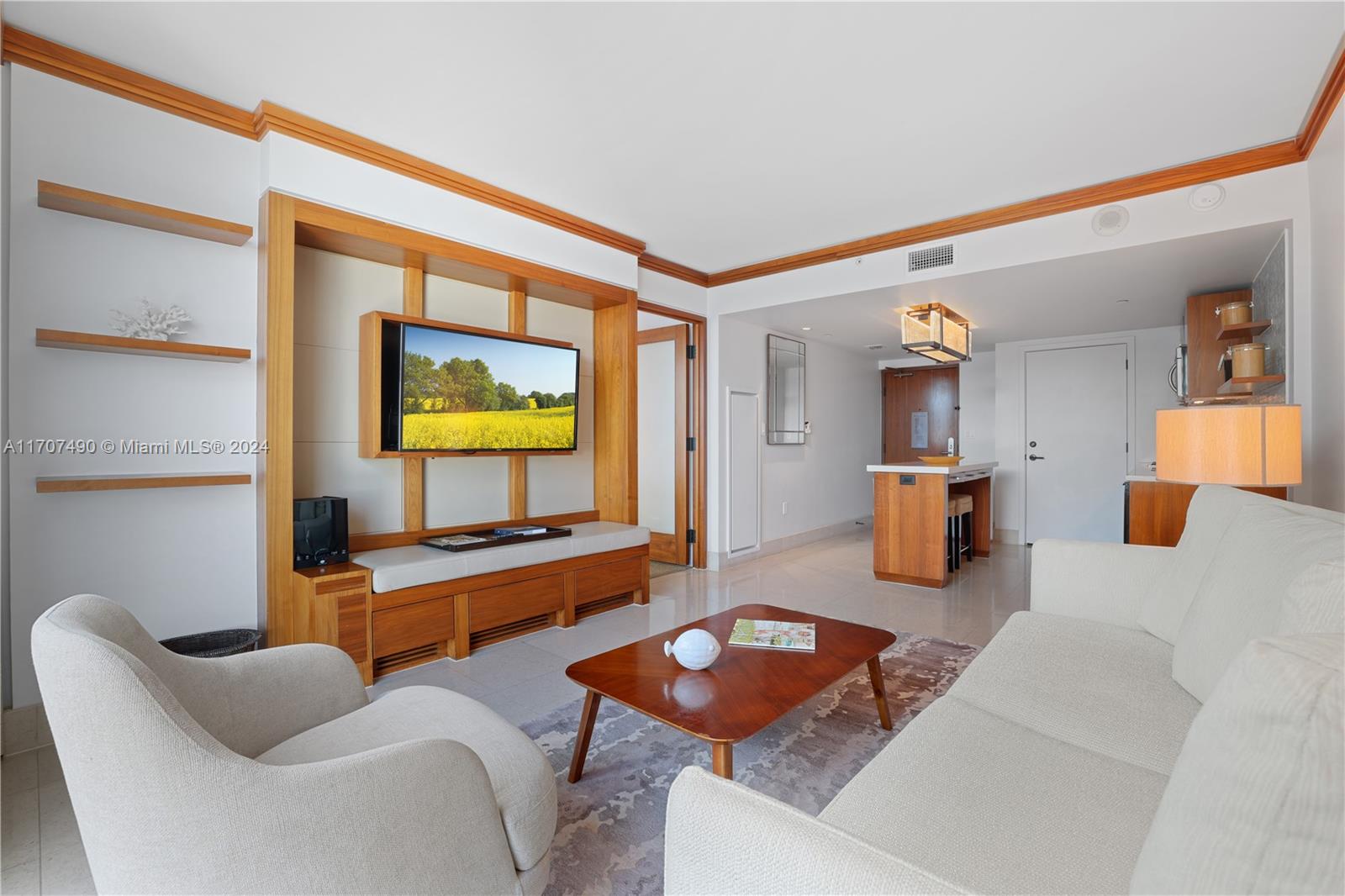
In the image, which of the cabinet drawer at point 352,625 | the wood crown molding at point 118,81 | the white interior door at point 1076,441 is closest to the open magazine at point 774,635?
the cabinet drawer at point 352,625

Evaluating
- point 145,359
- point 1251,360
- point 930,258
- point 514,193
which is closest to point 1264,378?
point 1251,360

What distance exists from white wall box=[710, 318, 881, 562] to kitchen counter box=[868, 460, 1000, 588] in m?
1.32

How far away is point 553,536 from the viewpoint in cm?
363

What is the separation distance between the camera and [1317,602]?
743mm

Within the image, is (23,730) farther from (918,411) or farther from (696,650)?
(918,411)

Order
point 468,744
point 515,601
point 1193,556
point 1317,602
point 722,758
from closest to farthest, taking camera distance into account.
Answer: point 1317,602 < point 468,744 < point 722,758 < point 1193,556 < point 515,601

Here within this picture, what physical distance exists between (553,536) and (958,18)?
3.05 meters

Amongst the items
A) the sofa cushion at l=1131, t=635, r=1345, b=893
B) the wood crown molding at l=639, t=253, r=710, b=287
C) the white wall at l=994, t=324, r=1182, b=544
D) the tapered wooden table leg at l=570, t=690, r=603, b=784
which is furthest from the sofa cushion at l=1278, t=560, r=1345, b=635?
the white wall at l=994, t=324, r=1182, b=544

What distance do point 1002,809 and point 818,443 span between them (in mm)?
5963

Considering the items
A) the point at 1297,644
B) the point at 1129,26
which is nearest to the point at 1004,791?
the point at 1297,644

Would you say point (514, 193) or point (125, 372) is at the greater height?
point (514, 193)

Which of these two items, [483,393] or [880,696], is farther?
[483,393]

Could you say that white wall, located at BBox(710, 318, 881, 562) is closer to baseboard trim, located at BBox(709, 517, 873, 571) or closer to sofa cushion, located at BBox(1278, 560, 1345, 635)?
baseboard trim, located at BBox(709, 517, 873, 571)

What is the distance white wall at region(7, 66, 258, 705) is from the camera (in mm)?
2229
